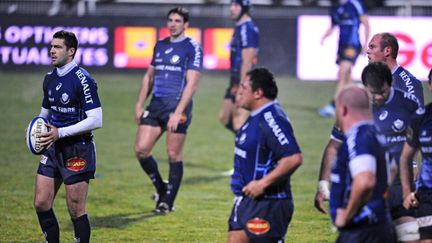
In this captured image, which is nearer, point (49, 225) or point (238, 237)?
point (238, 237)

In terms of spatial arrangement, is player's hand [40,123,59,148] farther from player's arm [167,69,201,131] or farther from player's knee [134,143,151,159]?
player's knee [134,143,151,159]

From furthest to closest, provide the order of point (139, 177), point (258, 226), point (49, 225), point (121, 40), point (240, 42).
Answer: point (121, 40) → point (240, 42) → point (139, 177) → point (49, 225) → point (258, 226)

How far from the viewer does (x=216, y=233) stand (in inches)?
463

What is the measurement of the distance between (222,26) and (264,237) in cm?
1929

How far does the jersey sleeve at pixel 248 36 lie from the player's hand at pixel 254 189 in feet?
26.4

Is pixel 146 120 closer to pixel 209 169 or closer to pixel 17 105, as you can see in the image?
pixel 209 169

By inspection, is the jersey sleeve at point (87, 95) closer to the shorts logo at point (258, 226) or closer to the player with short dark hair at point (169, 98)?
the shorts logo at point (258, 226)

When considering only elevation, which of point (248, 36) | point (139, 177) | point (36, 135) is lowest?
point (139, 177)

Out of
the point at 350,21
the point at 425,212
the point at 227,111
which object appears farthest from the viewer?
the point at 350,21

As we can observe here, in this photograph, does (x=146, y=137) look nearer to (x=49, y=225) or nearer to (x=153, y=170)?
(x=153, y=170)

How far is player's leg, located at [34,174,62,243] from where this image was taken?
9.62 metres

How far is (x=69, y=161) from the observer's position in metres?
9.64

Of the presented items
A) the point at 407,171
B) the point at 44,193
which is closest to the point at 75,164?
the point at 44,193

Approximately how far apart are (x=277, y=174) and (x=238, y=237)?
2.26 ft
